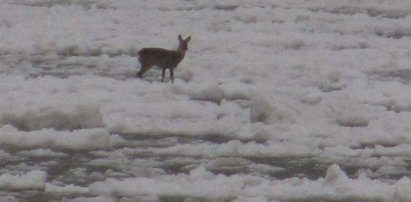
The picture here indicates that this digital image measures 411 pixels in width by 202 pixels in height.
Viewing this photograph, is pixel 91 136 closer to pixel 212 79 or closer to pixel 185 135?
pixel 185 135

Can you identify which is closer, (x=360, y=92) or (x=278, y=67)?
(x=360, y=92)

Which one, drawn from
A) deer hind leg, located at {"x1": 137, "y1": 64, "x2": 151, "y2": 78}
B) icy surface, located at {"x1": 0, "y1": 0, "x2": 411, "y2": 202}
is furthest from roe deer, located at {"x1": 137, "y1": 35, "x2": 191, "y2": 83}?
icy surface, located at {"x1": 0, "y1": 0, "x2": 411, "y2": 202}

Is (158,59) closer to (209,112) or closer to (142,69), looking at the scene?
(142,69)

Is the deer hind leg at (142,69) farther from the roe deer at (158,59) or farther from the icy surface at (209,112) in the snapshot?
the icy surface at (209,112)

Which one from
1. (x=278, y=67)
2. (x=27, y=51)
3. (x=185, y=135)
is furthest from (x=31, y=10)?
(x=185, y=135)

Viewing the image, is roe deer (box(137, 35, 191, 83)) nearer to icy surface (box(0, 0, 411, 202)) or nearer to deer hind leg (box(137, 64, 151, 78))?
deer hind leg (box(137, 64, 151, 78))

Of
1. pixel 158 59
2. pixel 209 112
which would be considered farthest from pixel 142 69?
pixel 209 112

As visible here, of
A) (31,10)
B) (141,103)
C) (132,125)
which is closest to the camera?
(132,125)

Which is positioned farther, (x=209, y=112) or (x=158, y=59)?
(x=158, y=59)

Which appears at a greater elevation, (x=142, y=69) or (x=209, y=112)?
(x=142, y=69)
